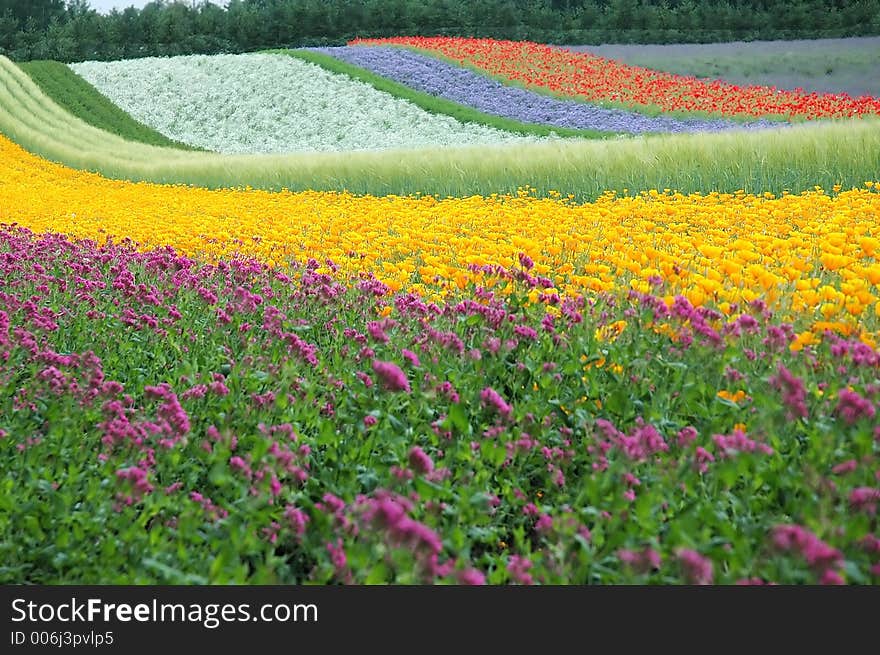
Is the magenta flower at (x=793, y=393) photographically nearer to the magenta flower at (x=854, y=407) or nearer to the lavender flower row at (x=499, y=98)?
the magenta flower at (x=854, y=407)

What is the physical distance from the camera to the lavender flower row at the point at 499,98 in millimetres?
22609

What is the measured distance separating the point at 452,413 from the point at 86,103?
3029 cm

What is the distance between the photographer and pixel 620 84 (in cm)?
2856

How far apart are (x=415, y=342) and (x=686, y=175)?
22.7 ft

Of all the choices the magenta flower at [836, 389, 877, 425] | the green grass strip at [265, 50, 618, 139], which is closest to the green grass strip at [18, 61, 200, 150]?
the green grass strip at [265, 50, 618, 139]

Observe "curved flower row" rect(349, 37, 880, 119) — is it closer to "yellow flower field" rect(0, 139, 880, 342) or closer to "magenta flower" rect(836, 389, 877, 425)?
"yellow flower field" rect(0, 139, 880, 342)

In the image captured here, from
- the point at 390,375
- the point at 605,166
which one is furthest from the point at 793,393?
the point at 605,166

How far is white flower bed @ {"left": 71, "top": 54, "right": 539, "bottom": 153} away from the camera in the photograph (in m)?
A: 24.5

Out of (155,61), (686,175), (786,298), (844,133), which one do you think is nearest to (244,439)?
(786,298)

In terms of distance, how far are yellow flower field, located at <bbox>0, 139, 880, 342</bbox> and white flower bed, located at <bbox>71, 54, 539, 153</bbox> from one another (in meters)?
12.6

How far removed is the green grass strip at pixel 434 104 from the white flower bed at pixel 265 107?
0.32m

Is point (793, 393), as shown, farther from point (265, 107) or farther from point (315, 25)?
point (315, 25)
